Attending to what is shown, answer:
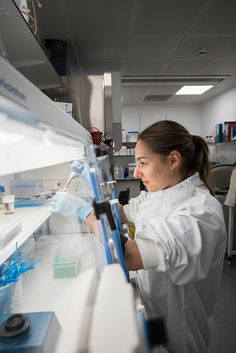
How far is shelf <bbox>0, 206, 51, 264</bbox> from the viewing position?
2.96 feet

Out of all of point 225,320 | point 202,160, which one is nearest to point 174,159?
point 202,160

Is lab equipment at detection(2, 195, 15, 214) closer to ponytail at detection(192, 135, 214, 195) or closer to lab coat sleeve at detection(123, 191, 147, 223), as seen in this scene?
lab coat sleeve at detection(123, 191, 147, 223)

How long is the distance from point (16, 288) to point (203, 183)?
847mm

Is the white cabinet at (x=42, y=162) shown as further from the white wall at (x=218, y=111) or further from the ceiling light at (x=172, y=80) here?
the white wall at (x=218, y=111)

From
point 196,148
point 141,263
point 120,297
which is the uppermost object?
point 196,148

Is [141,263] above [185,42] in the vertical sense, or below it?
below

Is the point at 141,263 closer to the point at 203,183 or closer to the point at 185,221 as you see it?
the point at 185,221

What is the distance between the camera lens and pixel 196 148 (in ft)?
3.57

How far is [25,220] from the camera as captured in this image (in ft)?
3.89

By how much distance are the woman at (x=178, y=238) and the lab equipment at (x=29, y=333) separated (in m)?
0.26

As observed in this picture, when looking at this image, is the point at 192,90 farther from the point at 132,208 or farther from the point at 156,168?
the point at 156,168

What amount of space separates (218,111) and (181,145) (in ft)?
15.2

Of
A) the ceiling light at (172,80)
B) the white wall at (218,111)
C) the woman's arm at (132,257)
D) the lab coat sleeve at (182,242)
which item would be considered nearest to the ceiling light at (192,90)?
the ceiling light at (172,80)

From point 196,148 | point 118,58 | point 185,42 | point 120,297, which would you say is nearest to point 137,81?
point 118,58
